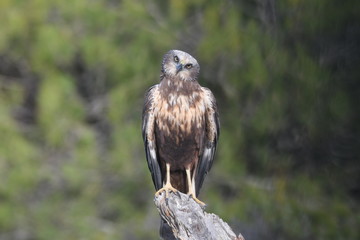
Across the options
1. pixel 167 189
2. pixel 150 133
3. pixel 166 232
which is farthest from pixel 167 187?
pixel 166 232

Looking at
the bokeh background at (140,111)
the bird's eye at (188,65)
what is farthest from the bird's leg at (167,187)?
the bokeh background at (140,111)

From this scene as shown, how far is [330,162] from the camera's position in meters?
8.98

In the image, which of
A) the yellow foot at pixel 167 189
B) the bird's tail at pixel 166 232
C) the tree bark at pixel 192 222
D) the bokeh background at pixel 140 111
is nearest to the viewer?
the tree bark at pixel 192 222

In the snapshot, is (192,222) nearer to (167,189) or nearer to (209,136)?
(167,189)

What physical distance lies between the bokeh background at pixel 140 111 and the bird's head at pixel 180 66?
109 inches

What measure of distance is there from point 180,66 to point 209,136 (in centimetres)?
51

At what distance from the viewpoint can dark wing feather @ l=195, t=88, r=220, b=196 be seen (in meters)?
5.85

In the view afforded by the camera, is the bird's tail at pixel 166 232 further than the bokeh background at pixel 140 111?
No

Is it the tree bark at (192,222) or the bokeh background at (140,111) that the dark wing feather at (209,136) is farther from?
the bokeh background at (140,111)

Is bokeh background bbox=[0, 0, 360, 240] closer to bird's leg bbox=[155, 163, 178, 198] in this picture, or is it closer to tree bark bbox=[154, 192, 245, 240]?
bird's leg bbox=[155, 163, 178, 198]

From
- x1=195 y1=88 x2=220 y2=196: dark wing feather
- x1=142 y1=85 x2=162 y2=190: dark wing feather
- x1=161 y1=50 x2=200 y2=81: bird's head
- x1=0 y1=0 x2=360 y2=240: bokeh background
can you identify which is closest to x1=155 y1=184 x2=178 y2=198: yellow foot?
x1=142 y1=85 x2=162 y2=190: dark wing feather

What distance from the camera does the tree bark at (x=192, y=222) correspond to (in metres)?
4.54

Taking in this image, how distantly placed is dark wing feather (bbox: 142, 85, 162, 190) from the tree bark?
3.05 feet

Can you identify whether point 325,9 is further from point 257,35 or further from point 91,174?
point 91,174
